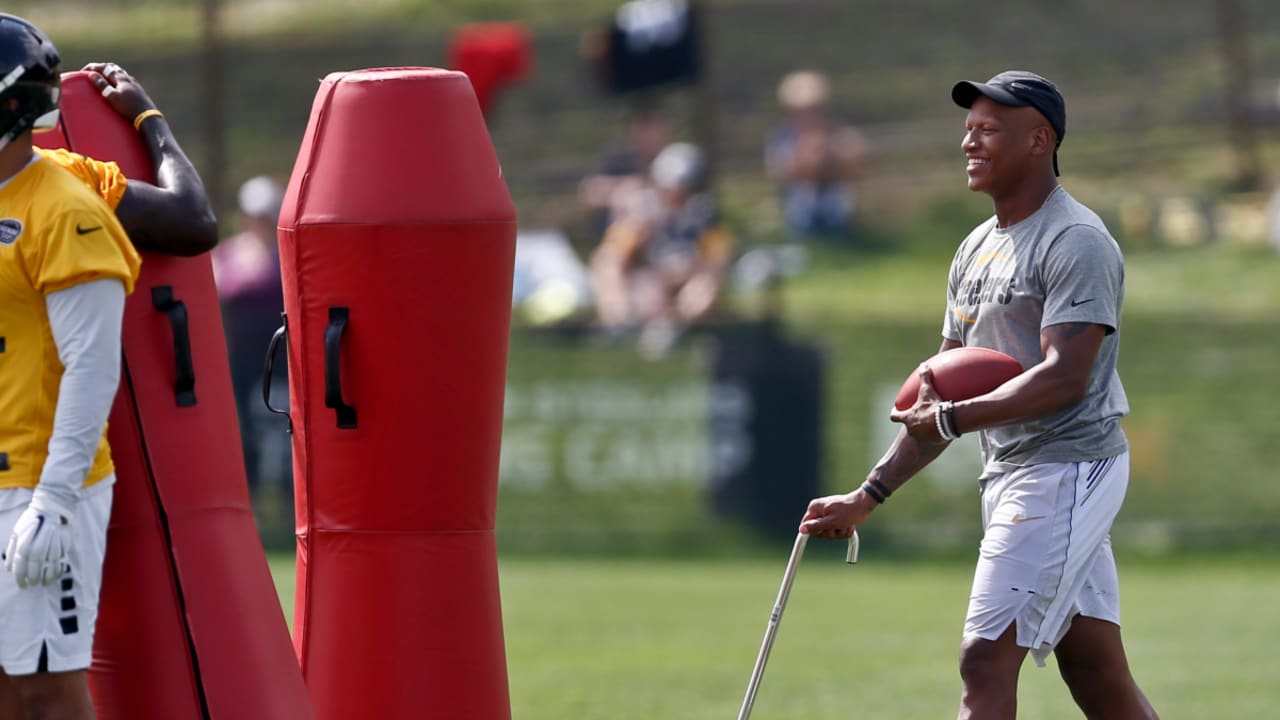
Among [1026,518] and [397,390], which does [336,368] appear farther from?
[1026,518]

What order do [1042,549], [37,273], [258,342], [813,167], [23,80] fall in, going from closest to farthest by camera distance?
[37,273], [23,80], [1042,549], [258,342], [813,167]

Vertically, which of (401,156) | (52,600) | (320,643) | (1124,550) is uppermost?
(401,156)

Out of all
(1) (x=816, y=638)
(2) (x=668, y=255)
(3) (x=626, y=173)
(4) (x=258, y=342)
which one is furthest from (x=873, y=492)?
(3) (x=626, y=173)

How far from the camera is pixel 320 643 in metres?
5.93

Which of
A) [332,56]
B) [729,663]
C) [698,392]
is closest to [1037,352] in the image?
Result: [729,663]

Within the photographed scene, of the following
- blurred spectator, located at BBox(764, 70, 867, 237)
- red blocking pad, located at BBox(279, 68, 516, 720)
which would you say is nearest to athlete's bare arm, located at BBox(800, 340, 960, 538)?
red blocking pad, located at BBox(279, 68, 516, 720)

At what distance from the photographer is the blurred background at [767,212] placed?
16141mm

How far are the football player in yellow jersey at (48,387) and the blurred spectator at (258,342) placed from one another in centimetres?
1117

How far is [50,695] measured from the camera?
4633 mm

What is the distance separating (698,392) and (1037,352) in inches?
420

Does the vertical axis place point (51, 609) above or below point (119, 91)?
below

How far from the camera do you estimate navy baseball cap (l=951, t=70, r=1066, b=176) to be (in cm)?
551

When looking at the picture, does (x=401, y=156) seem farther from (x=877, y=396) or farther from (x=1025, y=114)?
(x=877, y=396)

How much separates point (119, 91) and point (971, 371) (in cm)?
251
